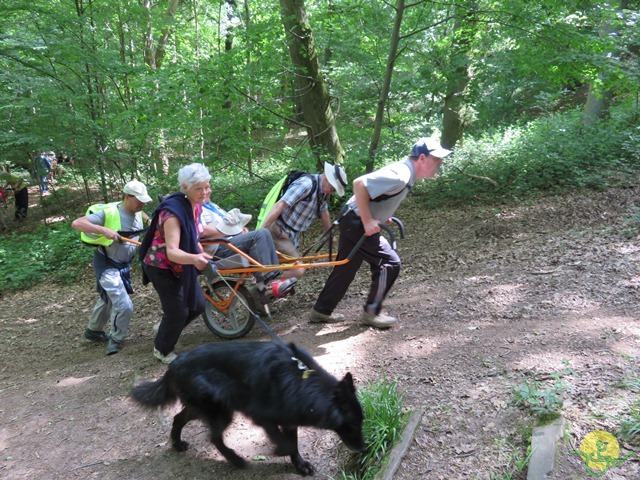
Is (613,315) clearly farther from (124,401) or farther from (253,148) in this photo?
(253,148)

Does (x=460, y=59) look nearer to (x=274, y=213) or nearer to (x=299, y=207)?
→ (x=299, y=207)

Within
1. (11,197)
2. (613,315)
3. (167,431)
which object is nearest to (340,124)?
(613,315)

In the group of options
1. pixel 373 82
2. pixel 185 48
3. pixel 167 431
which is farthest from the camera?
pixel 185 48

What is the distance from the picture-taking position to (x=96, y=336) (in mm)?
5266

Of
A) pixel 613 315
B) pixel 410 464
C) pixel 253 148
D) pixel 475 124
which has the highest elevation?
pixel 475 124

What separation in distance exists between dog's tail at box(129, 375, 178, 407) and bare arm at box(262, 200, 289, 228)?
7.18ft

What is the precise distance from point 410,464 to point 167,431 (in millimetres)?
1849

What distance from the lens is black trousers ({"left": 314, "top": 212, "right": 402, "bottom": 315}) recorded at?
4.20 meters

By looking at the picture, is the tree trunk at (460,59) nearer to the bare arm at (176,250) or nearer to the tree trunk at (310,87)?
the tree trunk at (310,87)

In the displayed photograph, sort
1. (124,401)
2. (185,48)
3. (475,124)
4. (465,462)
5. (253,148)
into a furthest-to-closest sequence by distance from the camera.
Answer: (185,48) < (475,124) < (253,148) < (124,401) < (465,462)

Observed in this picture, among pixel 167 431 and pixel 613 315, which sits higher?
pixel 613 315

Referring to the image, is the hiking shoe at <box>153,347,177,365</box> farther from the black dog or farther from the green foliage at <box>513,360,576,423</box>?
the green foliage at <box>513,360,576,423</box>

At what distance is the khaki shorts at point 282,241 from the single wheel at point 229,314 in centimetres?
70

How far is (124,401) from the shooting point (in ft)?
12.1
